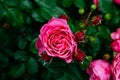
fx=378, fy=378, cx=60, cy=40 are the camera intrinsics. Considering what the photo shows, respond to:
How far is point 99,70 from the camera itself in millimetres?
1480

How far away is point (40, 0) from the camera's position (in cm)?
162

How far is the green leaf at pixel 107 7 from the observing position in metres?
1.62

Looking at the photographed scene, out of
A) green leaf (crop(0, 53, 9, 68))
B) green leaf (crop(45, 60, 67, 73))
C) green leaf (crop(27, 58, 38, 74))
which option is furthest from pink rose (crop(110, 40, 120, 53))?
green leaf (crop(0, 53, 9, 68))

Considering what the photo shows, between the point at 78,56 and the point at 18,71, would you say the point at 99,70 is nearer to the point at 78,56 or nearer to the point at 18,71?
the point at 78,56

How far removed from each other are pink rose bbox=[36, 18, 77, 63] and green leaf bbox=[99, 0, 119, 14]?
12.9 inches

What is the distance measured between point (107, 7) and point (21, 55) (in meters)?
0.43

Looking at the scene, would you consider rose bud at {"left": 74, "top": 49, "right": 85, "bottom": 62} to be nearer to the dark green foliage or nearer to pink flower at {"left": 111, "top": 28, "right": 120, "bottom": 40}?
the dark green foliage

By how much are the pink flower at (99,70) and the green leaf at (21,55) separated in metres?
0.32

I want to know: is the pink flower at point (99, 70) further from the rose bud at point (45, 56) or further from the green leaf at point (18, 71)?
the green leaf at point (18, 71)

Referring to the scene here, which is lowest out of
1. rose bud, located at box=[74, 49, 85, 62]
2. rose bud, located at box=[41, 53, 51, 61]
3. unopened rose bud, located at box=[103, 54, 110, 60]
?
unopened rose bud, located at box=[103, 54, 110, 60]

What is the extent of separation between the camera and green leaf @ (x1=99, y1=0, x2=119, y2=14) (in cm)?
162

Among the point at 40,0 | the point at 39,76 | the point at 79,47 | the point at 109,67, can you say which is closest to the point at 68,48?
the point at 79,47

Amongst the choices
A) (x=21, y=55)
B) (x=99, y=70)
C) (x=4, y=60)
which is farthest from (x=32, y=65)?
(x=99, y=70)

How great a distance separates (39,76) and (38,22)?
257mm
